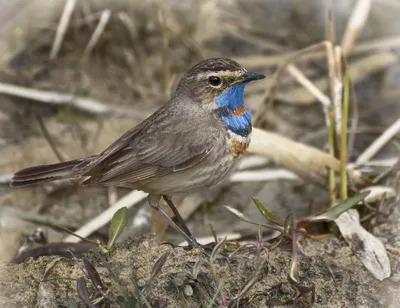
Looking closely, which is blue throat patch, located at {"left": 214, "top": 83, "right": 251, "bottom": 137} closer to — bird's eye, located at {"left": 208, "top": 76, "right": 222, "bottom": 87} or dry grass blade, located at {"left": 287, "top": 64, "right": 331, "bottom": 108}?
bird's eye, located at {"left": 208, "top": 76, "right": 222, "bottom": 87}

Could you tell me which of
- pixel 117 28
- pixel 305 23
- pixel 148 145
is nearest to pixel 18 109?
pixel 117 28

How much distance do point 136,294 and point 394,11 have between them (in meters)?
6.18

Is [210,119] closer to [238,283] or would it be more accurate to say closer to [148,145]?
[148,145]

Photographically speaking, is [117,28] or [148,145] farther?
[117,28]

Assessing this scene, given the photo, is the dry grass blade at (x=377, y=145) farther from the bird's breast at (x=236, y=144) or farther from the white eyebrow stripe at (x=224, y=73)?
the white eyebrow stripe at (x=224, y=73)

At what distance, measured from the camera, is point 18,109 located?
7.68 meters

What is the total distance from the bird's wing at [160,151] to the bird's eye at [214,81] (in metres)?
0.28

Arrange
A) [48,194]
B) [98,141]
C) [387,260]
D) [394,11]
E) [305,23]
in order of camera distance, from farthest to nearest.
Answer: [305,23]
[394,11]
[98,141]
[48,194]
[387,260]

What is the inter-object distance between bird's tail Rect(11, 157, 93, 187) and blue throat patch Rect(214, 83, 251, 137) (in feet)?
3.47

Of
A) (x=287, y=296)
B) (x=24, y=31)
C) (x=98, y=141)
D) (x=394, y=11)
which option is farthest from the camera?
(x=394, y=11)

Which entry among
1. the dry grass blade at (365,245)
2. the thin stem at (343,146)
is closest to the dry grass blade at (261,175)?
the thin stem at (343,146)

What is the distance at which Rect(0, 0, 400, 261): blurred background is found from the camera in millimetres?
6770

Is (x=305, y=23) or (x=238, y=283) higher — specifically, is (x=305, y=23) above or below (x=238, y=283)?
above

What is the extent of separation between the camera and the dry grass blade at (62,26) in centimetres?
794
